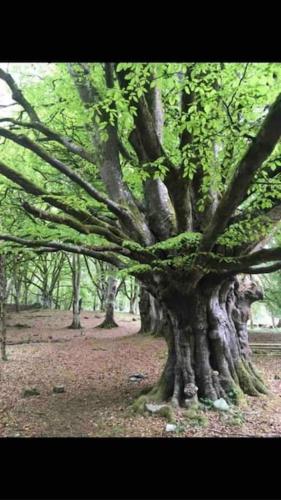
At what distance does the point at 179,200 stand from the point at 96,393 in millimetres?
3501

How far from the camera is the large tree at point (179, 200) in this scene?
399cm

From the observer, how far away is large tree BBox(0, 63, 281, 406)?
3.99 metres

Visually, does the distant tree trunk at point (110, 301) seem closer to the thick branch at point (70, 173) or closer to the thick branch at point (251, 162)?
the thick branch at point (70, 173)

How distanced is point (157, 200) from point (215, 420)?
112 inches

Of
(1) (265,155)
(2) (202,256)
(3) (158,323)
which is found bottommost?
(3) (158,323)

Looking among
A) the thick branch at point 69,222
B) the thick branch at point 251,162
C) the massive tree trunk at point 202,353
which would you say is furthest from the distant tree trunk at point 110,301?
the thick branch at point 251,162

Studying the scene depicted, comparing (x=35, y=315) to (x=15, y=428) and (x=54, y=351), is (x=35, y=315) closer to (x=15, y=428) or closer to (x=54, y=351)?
(x=54, y=351)

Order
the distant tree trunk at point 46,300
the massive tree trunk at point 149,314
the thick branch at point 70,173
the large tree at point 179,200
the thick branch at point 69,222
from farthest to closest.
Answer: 1. the distant tree trunk at point 46,300
2. the massive tree trunk at point 149,314
3. the thick branch at point 70,173
4. the thick branch at point 69,222
5. the large tree at point 179,200

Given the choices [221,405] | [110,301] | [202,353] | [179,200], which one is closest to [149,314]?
[110,301]

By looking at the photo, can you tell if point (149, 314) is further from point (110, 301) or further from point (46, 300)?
point (46, 300)

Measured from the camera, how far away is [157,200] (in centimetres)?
541

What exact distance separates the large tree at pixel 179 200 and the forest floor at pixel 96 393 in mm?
529

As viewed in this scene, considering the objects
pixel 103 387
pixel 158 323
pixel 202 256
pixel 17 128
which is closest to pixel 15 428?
pixel 103 387

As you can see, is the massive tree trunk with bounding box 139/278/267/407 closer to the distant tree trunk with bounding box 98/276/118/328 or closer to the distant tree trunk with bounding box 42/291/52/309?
the distant tree trunk with bounding box 98/276/118/328
